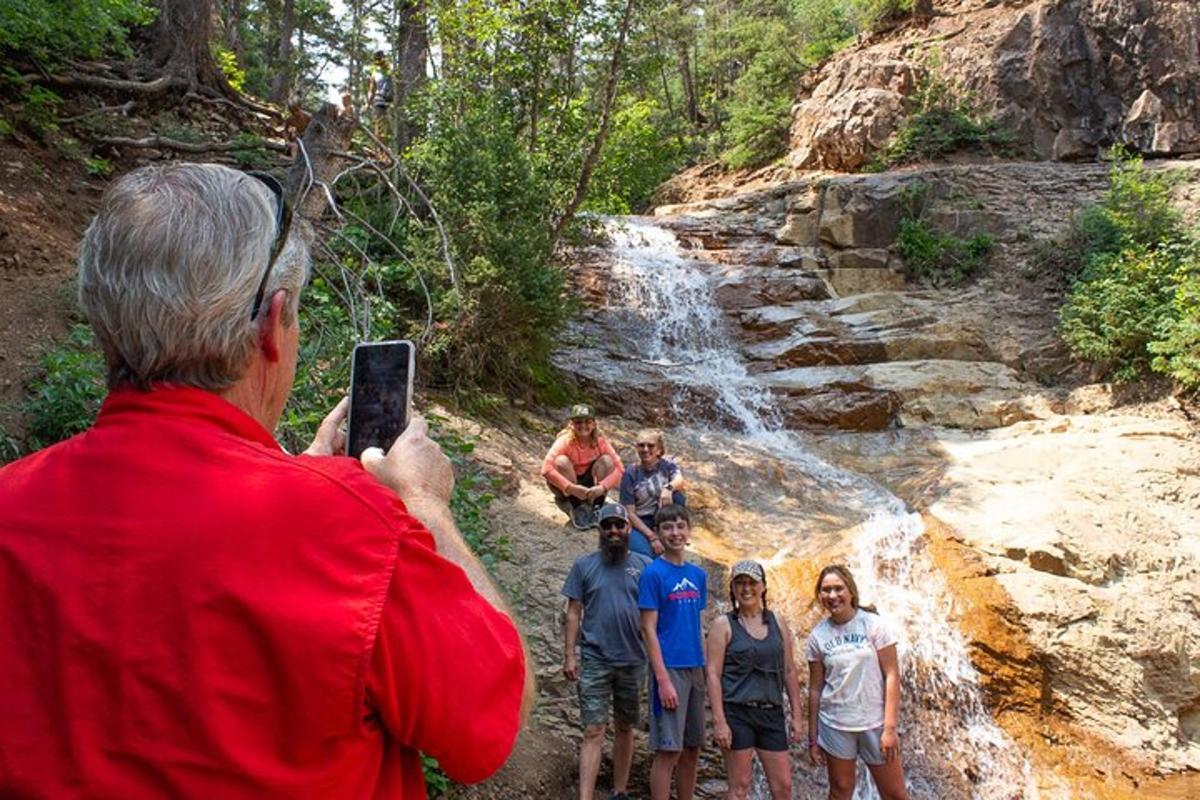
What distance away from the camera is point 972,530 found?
7906mm

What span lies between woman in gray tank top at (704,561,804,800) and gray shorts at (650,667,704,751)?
0.24m

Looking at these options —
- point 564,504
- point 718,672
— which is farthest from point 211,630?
point 564,504

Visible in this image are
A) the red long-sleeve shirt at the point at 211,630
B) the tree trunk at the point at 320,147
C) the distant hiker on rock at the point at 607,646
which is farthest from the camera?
the distant hiker on rock at the point at 607,646

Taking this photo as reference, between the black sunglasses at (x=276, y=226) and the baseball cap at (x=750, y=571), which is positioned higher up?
the black sunglasses at (x=276, y=226)

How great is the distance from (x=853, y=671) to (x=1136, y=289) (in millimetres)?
9124

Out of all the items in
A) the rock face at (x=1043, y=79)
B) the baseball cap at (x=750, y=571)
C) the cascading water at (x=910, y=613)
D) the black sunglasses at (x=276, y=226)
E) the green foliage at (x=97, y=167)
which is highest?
the rock face at (x=1043, y=79)

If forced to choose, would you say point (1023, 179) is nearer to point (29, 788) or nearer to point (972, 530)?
point (972, 530)

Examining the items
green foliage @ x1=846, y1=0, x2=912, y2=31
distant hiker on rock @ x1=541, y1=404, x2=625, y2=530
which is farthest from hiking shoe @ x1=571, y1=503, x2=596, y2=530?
green foliage @ x1=846, y1=0, x2=912, y2=31

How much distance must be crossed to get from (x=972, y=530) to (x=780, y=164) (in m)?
15.8

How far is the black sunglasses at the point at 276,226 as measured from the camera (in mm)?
1224

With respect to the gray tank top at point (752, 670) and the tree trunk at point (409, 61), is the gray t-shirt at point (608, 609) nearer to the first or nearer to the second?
the gray tank top at point (752, 670)

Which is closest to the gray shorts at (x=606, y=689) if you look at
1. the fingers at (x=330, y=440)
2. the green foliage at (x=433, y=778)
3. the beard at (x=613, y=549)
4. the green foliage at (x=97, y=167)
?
the beard at (x=613, y=549)

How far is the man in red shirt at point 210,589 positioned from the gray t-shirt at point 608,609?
13.9 ft

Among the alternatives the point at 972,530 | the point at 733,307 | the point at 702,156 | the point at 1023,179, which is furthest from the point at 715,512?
the point at 702,156
